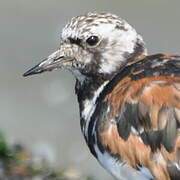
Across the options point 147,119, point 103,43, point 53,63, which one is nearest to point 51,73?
point 53,63

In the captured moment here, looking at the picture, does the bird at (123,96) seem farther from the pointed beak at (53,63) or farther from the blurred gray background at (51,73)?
the blurred gray background at (51,73)

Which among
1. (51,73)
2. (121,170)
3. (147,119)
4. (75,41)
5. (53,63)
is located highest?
(75,41)

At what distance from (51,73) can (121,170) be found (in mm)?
2707

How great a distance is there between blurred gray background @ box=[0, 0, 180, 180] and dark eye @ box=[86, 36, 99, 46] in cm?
186

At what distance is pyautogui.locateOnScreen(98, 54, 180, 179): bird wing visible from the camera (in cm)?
486

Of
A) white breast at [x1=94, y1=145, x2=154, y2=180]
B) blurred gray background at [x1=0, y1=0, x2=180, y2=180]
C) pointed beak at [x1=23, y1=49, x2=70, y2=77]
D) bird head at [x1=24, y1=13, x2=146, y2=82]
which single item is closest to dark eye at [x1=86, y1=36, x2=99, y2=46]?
bird head at [x1=24, y1=13, x2=146, y2=82]

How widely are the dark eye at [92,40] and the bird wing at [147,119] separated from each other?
0.23m

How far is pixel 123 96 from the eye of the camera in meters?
5.04

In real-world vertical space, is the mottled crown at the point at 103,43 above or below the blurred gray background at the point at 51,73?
above

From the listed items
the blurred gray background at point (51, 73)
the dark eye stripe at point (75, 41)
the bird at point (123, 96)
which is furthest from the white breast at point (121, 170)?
the blurred gray background at point (51, 73)

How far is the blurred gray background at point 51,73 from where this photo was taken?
7.27 meters

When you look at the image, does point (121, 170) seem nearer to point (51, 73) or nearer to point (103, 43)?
point (103, 43)

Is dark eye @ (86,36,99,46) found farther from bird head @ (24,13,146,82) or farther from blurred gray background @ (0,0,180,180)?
blurred gray background @ (0,0,180,180)

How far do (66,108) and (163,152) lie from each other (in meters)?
2.63
